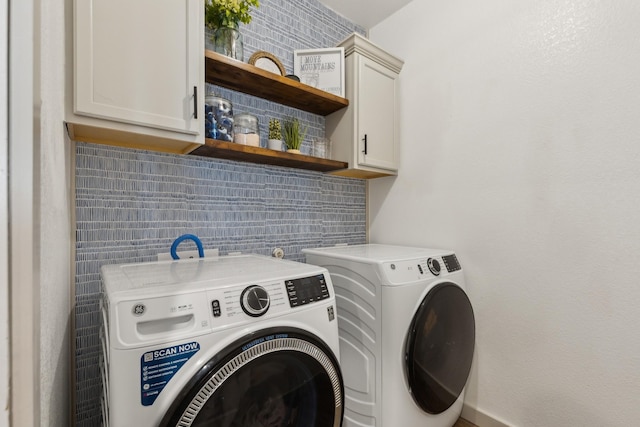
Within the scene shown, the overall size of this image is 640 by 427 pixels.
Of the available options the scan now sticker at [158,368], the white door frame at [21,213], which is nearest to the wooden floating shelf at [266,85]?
the white door frame at [21,213]

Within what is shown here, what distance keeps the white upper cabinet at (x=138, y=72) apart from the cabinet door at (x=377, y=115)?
0.96m

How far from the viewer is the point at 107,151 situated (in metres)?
1.27

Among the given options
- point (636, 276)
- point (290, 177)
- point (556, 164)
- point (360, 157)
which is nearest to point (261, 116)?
point (290, 177)

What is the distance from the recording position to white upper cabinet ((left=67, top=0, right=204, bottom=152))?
991 mm

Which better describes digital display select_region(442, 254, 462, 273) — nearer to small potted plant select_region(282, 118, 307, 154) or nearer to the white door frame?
small potted plant select_region(282, 118, 307, 154)

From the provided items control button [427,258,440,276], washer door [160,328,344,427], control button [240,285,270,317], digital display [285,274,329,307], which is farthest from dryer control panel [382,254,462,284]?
control button [240,285,270,317]

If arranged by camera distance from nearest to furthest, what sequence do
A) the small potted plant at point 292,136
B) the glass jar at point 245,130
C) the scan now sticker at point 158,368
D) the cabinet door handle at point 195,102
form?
1. the scan now sticker at point 158,368
2. the cabinet door handle at point 195,102
3. the glass jar at point 245,130
4. the small potted plant at point 292,136

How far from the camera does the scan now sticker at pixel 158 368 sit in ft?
2.27

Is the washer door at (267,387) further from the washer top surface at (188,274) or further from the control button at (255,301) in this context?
the washer top surface at (188,274)

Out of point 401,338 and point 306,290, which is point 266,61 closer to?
point 306,290

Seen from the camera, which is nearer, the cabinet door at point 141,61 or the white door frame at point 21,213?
the white door frame at point 21,213

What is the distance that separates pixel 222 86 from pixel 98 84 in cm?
67

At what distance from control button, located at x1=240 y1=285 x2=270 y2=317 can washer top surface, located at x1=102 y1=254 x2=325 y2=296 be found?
4cm

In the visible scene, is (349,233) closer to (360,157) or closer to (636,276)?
(360,157)
